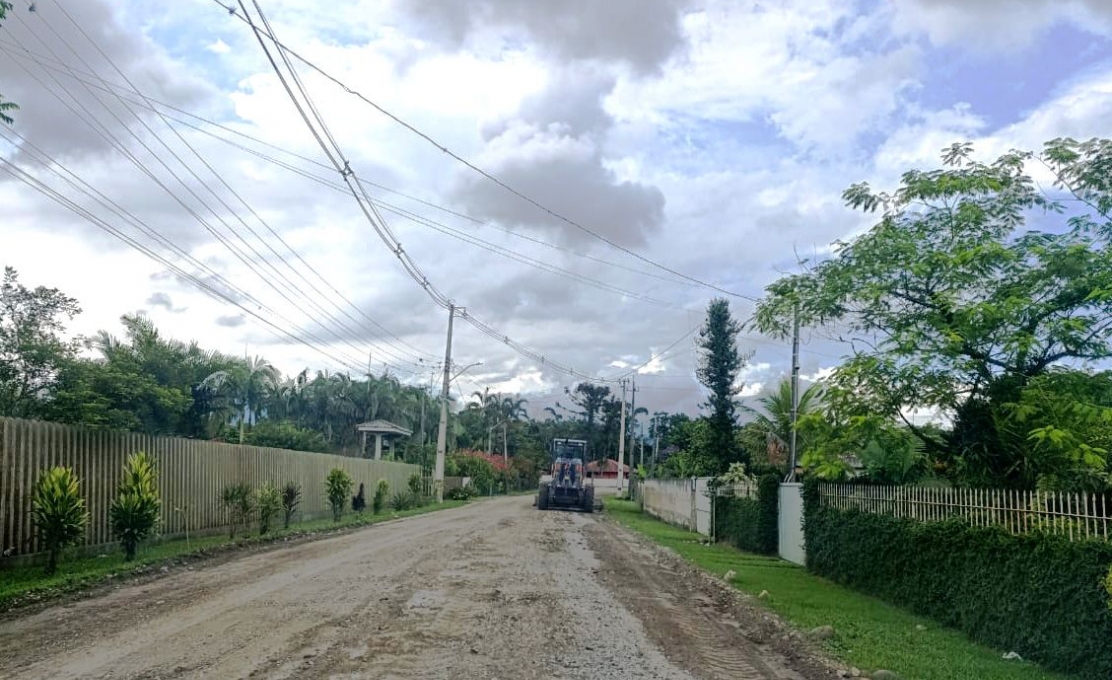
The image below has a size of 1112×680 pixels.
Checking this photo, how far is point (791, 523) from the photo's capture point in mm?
20172

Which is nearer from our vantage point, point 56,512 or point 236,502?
point 56,512

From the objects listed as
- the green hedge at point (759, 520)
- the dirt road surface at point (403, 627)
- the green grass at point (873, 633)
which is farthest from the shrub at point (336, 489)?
the green grass at point (873, 633)

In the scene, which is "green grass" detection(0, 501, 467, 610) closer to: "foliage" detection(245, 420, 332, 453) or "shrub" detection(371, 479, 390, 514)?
"shrub" detection(371, 479, 390, 514)

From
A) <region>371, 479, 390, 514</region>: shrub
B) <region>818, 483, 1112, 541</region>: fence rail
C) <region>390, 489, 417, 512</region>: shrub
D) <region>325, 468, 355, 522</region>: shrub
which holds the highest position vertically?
<region>818, 483, 1112, 541</region>: fence rail

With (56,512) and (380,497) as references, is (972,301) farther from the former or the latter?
(380,497)

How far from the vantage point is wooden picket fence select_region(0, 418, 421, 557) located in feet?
45.0

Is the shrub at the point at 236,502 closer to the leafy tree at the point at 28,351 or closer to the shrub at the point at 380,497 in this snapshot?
the leafy tree at the point at 28,351

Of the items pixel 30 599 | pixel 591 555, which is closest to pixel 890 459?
pixel 591 555

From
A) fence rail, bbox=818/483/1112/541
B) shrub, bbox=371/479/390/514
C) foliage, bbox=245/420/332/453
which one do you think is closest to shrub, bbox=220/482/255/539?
fence rail, bbox=818/483/1112/541

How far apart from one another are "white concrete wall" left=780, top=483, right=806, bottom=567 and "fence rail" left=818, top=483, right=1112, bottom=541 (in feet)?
13.0

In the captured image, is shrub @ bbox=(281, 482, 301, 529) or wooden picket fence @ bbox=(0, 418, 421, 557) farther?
shrub @ bbox=(281, 482, 301, 529)

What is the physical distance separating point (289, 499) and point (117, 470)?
9638 mm

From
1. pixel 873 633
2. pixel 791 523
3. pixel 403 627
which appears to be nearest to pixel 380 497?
pixel 791 523

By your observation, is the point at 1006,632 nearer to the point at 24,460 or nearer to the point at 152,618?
the point at 152,618
